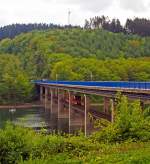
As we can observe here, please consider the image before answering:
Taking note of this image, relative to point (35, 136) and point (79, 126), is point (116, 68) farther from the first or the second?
point (35, 136)

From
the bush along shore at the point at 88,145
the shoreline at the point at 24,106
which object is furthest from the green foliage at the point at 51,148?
the shoreline at the point at 24,106

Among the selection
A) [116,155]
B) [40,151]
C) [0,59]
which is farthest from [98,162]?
[0,59]

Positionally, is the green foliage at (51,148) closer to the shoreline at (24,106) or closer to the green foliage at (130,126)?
the green foliage at (130,126)

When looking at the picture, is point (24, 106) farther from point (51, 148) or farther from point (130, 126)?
point (51, 148)

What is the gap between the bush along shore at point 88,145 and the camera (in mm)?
21555

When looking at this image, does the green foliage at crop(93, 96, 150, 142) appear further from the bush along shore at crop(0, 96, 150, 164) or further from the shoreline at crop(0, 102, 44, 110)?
the shoreline at crop(0, 102, 44, 110)

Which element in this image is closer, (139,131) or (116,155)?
(116,155)

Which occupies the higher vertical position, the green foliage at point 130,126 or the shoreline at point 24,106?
the green foliage at point 130,126

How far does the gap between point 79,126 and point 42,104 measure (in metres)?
65.9

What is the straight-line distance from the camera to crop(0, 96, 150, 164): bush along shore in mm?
21555

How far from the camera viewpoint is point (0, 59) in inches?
7475

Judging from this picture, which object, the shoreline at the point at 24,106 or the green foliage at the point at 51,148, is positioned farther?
the shoreline at the point at 24,106

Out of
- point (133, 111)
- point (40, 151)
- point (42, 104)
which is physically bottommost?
point (42, 104)

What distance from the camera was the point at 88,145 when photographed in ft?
86.1
